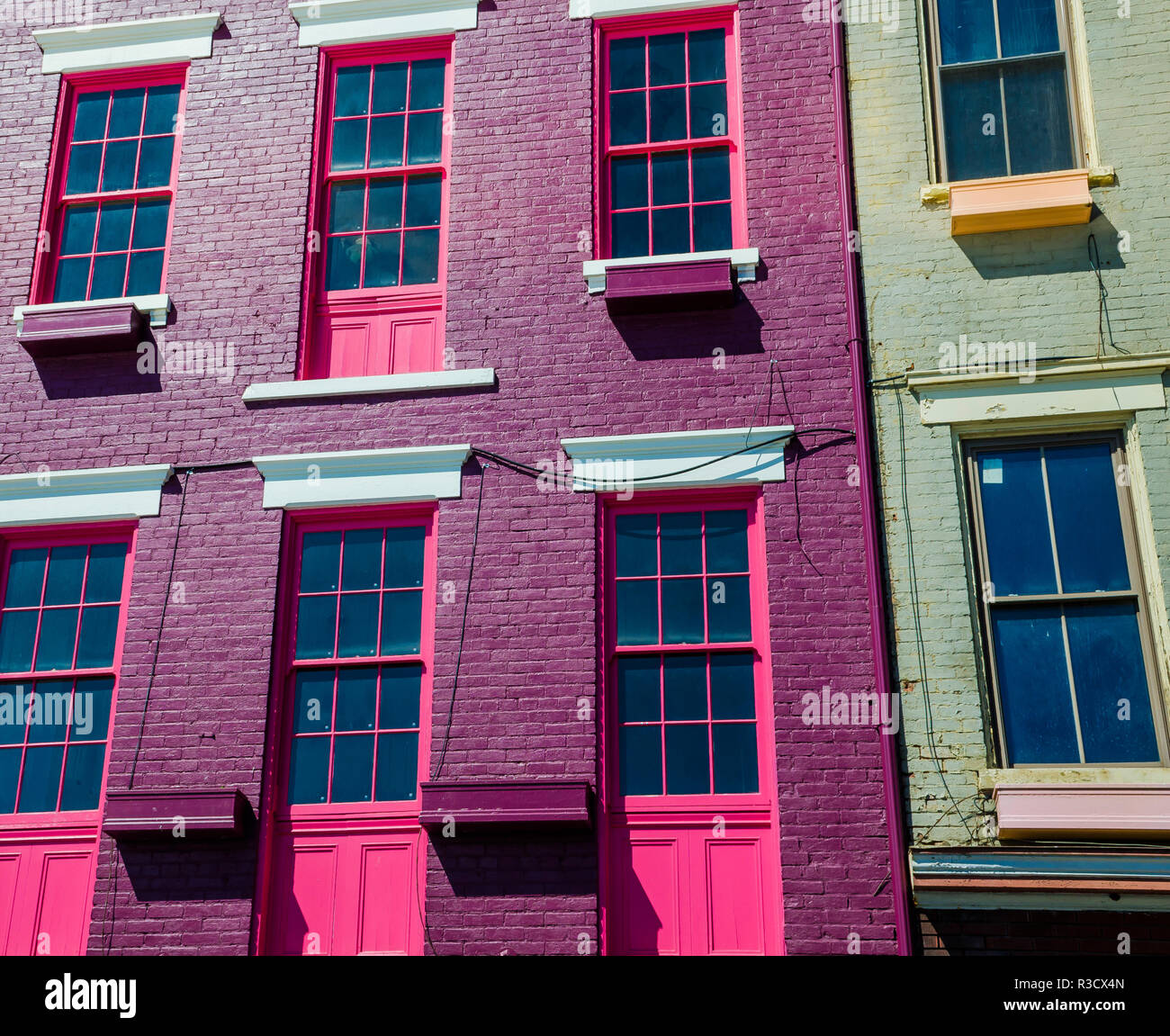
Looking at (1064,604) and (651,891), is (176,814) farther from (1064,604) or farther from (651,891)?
(1064,604)

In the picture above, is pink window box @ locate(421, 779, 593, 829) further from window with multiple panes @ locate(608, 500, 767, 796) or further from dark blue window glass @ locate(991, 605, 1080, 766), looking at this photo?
dark blue window glass @ locate(991, 605, 1080, 766)

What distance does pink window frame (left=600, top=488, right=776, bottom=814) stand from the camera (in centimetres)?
856

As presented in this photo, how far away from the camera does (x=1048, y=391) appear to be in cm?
896

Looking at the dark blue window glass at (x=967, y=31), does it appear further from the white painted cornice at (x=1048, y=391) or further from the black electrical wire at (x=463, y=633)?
the black electrical wire at (x=463, y=633)

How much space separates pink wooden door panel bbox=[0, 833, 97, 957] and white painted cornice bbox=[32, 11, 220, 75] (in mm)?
6300

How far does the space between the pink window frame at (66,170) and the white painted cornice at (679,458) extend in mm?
3775

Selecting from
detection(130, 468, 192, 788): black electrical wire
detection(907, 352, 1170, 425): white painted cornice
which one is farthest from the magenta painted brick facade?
detection(907, 352, 1170, 425): white painted cornice

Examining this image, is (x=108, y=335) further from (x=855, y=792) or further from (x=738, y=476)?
(x=855, y=792)

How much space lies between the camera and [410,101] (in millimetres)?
10773

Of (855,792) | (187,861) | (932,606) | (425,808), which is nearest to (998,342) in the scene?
(932,606)

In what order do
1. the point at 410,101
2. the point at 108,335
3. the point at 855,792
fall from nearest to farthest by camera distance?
the point at 855,792 → the point at 108,335 → the point at 410,101

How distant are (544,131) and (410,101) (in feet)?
4.01

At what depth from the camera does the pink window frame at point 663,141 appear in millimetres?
10117

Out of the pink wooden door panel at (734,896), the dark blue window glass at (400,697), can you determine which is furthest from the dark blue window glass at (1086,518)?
the dark blue window glass at (400,697)
